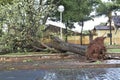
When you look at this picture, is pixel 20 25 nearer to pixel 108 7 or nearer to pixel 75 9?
pixel 75 9

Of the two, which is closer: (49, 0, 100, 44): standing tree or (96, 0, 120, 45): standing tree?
(49, 0, 100, 44): standing tree

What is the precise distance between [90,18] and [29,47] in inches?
835

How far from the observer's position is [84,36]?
123 feet

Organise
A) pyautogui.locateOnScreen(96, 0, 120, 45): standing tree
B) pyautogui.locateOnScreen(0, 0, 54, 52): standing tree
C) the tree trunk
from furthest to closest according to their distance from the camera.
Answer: pyautogui.locateOnScreen(96, 0, 120, 45): standing tree < pyautogui.locateOnScreen(0, 0, 54, 52): standing tree < the tree trunk

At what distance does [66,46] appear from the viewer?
69.9ft

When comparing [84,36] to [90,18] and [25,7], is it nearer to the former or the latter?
[90,18]

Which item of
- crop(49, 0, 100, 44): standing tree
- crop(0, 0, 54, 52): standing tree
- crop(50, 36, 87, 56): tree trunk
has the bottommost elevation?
crop(50, 36, 87, 56): tree trunk

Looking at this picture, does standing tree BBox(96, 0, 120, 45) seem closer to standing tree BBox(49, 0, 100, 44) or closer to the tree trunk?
standing tree BBox(49, 0, 100, 44)

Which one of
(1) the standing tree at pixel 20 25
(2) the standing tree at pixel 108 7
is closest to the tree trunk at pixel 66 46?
(1) the standing tree at pixel 20 25

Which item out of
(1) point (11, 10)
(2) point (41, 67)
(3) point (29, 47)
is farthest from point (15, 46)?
(2) point (41, 67)

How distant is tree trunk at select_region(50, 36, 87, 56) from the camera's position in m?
20.3

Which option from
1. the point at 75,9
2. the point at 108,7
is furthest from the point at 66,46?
the point at 108,7

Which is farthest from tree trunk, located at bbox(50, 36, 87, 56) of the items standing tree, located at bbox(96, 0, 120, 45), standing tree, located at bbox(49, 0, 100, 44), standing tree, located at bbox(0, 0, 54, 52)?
standing tree, located at bbox(96, 0, 120, 45)

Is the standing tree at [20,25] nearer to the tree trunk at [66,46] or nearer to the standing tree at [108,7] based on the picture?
the tree trunk at [66,46]
